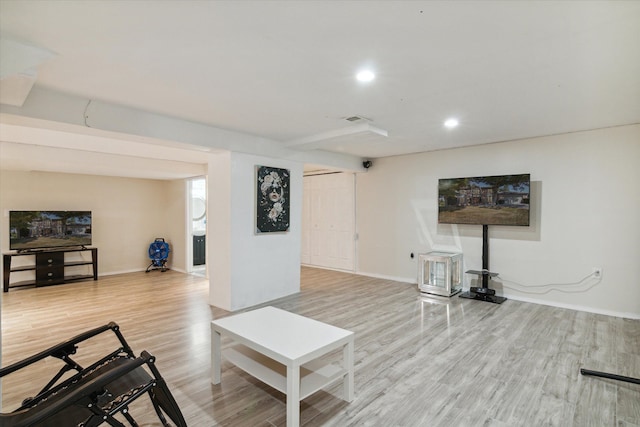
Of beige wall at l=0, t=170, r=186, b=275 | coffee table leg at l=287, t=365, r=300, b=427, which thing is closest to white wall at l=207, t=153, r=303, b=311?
coffee table leg at l=287, t=365, r=300, b=427

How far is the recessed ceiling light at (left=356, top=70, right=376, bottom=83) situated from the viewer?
249 cm

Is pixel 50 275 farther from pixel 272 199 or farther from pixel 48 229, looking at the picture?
pixel 272 199

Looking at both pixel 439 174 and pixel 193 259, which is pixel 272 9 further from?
pixel 193 259

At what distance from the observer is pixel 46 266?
5914 mm

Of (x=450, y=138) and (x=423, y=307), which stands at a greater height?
(x=450, y=138)

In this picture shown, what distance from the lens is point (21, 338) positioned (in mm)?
3451

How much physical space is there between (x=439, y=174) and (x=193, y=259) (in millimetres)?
5675

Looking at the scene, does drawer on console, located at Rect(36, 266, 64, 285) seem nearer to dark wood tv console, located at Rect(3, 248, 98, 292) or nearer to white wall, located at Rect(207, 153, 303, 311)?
dark wood tv console, located at Rect(3, 248, 98, 292)

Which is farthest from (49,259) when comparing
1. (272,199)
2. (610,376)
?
(610,376)

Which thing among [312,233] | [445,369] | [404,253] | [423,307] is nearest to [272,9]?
[445,369]

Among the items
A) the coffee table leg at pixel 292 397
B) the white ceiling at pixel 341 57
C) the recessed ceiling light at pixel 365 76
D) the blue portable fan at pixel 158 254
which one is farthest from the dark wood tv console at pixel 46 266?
the recessed ceiling light at pixel 365 76

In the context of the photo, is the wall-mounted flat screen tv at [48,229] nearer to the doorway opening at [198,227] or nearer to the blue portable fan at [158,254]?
the blue portable fan at [158,254]

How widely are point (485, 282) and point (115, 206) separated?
7590 millimetres

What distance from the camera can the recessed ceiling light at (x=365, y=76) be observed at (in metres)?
2.49
